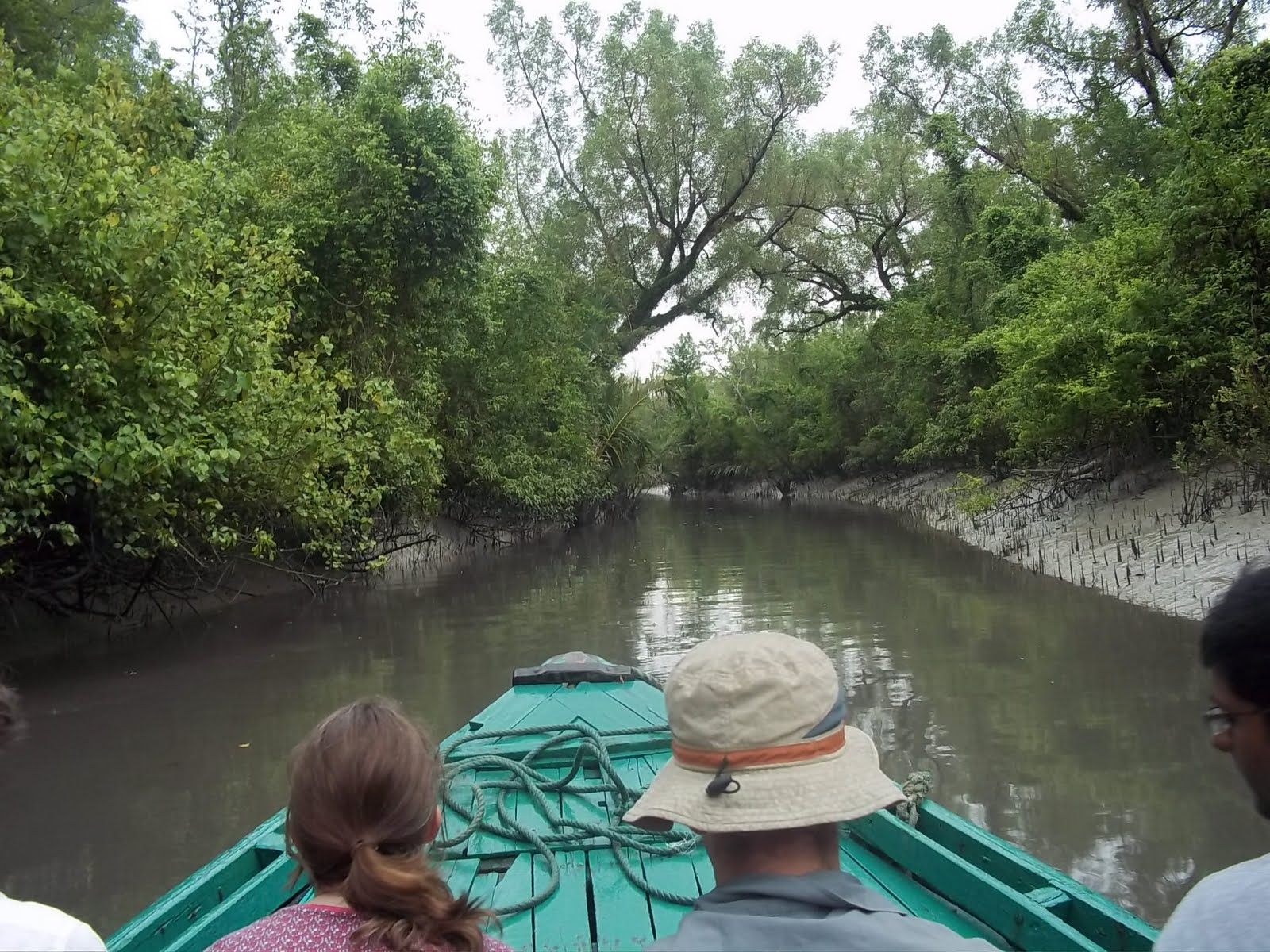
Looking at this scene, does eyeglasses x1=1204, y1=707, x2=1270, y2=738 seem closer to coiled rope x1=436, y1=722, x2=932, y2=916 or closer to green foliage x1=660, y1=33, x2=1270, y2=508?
coiled rope x1=436, y1=722, x2=932, y2=916

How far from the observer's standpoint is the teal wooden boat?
105 inches

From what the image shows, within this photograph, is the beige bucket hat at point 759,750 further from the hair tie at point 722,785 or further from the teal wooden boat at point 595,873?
the teal wooden boat at point 595,873

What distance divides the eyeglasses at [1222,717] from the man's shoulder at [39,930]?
1480mm

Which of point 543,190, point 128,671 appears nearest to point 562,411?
point 543,190

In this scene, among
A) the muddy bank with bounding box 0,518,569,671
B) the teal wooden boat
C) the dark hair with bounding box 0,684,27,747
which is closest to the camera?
the dark hair with bounding box 0,684,27,747

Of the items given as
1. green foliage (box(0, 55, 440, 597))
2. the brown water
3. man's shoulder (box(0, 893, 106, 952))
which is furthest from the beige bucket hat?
green foliage (box(0, 55, 440, 597))

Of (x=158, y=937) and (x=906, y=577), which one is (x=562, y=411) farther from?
(x=158, y=937)

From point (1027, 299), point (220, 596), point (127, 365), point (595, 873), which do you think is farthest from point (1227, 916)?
point (1027, 299)

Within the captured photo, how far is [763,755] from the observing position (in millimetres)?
1364

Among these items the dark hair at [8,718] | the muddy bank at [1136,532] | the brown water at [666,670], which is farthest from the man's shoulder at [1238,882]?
the muddy bank at [1136,532]

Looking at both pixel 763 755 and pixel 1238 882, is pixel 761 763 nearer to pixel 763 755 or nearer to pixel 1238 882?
pixel 763 755

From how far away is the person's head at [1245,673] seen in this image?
1.24 metres

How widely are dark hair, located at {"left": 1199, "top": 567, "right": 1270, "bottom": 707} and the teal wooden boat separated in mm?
1453

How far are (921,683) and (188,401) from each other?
6066 millimetres
